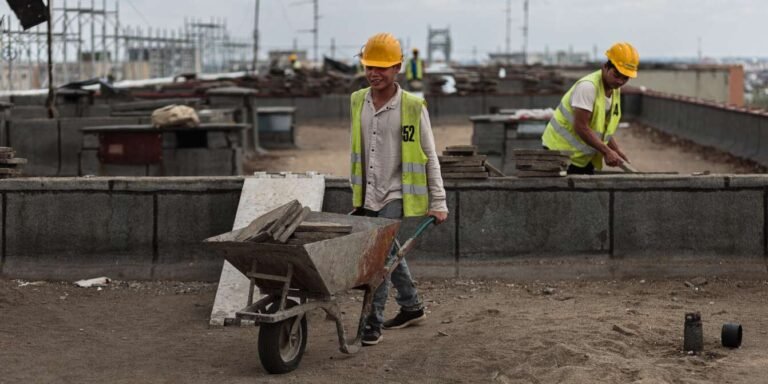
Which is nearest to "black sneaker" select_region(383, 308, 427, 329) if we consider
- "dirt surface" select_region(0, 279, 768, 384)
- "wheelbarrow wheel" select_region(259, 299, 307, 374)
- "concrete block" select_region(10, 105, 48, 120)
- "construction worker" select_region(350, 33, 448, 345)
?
"dirt surface" select_region(0, 279, 768, 384)

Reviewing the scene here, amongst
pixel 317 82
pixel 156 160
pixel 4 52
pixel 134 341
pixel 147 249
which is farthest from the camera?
pixel 317 82

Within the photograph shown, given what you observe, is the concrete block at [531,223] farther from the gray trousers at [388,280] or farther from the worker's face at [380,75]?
the worker's face at [380,75]

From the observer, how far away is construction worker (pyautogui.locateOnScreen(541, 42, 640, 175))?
33.3 feet

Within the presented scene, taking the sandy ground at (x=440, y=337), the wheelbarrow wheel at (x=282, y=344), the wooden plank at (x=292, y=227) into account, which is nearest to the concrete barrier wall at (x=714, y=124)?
the sandy ground at (x=440, y=337)

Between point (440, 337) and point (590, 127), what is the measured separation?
2609mm

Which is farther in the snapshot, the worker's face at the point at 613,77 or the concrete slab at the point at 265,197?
the worker's face at the point at 613,77

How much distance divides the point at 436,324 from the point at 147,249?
9.75 feet

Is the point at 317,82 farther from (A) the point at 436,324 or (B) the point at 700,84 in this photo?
(A) the point at 436,324

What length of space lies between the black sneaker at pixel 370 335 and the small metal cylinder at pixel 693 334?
76.5 inches

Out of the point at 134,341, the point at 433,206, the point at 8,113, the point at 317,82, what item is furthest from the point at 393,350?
the point at 317,82

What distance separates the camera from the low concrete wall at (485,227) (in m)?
10.8

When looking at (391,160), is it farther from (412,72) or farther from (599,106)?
(412,72)

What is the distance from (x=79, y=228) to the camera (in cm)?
1097

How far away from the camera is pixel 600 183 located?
10.8 m
